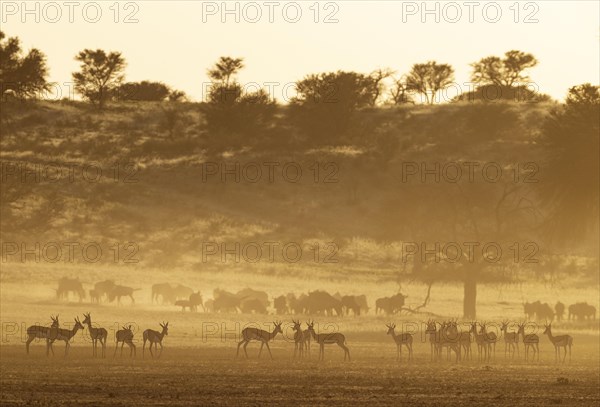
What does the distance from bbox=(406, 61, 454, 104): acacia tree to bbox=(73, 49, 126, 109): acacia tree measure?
32.6 meters

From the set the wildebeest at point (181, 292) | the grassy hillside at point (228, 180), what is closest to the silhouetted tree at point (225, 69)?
the grassy hillside at point (228, 180)

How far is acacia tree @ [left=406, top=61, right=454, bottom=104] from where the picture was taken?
147 m

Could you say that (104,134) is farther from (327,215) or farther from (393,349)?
(393,349)

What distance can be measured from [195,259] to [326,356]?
4086cm

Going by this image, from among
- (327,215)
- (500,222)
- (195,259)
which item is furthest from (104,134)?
(500,222)

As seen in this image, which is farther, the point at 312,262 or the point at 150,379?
the point at 312,262

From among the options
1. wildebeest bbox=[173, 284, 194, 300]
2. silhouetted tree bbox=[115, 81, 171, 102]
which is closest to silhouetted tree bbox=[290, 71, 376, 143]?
silhouetted tree bbox=[115, 81, 171, 102]

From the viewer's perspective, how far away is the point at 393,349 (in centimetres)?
4844

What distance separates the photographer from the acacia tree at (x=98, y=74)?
132 meters

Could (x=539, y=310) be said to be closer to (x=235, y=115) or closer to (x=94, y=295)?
(x=94, y=295)

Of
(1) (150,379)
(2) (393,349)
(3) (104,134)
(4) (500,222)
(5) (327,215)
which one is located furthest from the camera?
(3) (104,134)

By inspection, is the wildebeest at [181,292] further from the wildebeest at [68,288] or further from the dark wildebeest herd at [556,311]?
the dark wildebeest herd at [556,311]

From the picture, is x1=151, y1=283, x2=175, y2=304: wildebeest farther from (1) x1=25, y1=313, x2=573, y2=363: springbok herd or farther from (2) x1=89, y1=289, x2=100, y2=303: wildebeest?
(1) x1=25, y1=313, x2=573, y2=363: springbok herd

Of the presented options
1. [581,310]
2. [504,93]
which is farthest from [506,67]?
[581,310]
